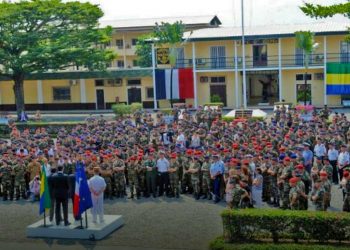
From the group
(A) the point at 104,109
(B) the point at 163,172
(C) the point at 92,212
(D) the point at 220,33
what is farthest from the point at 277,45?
(C) the point at 92,212

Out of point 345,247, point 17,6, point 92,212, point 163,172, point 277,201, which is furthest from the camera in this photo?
point 17,6

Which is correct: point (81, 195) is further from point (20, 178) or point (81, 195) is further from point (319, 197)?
point (319, 197)

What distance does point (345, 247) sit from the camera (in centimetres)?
1238

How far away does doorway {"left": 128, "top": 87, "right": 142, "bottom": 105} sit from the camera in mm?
53625

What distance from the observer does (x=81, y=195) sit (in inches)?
586

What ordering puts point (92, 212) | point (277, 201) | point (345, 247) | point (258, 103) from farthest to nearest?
point (258, 103) → point (277, 201) → point (92, 212) → point (345, 247)

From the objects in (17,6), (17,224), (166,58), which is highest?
(17,6)

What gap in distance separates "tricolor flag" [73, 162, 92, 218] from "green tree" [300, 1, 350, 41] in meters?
7.42

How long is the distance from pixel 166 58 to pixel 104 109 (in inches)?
338

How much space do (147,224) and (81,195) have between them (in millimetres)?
2213

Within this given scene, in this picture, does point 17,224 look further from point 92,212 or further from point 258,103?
point 258,103

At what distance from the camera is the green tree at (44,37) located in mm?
44875

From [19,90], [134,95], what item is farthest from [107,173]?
[134,95]

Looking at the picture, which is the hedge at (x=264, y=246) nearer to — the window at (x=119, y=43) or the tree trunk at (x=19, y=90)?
the tree trunk at (x=19, y=90)
